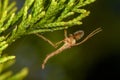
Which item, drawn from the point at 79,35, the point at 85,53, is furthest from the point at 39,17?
the point at 85,53

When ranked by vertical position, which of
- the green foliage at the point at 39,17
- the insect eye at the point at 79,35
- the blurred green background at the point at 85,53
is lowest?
the blurred green background at the point at 85,53

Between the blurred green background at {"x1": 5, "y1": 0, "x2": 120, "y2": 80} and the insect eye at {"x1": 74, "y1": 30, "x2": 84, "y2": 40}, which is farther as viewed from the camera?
the blurred green background at {"x1": 5, "y1": 0, "x2": 120, "y2": 80}

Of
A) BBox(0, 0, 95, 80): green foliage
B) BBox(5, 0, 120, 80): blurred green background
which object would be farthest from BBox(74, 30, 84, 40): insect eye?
BBox(5, 0, 120, 80): blurred green background

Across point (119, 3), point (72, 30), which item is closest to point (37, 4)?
point (72, 30)

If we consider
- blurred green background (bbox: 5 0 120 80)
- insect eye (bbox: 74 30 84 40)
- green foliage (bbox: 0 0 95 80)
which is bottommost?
blurred green background (bbox: 5 0 120 80)

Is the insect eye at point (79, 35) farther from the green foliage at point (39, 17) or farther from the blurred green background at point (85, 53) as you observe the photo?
the blurred green background at point (85, 53)

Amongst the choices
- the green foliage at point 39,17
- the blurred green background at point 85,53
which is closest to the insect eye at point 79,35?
the green foliage at point 39,17

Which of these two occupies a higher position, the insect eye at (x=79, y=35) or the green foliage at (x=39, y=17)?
the green foliage at (x=39, y=17)

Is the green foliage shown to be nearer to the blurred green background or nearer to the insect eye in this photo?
the insect eye

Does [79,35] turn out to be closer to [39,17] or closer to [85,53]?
[39,17]
